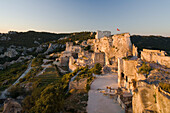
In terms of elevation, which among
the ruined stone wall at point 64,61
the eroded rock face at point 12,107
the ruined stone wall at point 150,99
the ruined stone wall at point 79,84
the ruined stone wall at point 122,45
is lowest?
the eroded rock face at point 12,107

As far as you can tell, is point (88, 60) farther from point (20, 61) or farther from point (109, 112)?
point (20, 61)

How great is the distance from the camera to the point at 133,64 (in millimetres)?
12594

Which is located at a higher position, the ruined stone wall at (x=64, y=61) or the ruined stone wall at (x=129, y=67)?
the ruined stone wall at (x=129, y=67)

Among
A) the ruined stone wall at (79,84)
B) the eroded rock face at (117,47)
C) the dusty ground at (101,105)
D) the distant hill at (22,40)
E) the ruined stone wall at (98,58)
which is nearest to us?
the dusty ground at (101,105)

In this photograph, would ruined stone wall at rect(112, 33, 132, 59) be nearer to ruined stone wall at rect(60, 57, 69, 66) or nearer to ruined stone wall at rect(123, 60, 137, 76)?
ruined stone wall at rect(123, 60, 137, 76)

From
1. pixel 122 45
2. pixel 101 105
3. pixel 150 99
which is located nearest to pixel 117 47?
pixel 122 45

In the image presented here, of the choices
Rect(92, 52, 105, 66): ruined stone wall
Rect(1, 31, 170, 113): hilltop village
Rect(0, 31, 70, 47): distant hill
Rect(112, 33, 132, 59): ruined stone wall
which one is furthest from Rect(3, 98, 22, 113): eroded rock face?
Rect(0, 31, 70, 47): distant hill

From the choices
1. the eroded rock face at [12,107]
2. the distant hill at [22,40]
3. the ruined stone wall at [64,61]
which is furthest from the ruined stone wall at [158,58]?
the distant hill at [22,40]

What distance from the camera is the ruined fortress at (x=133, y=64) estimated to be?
576 cm

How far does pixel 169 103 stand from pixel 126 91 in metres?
8.12

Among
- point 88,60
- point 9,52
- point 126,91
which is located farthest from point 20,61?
point 126,91

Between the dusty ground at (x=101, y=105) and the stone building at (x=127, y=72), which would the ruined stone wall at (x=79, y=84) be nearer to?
the dusty ground at (x=101, y=105)

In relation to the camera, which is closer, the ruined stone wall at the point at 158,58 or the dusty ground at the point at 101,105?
the dusty ground at the point at 101,105

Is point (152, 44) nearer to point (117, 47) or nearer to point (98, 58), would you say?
point (117, 47)
